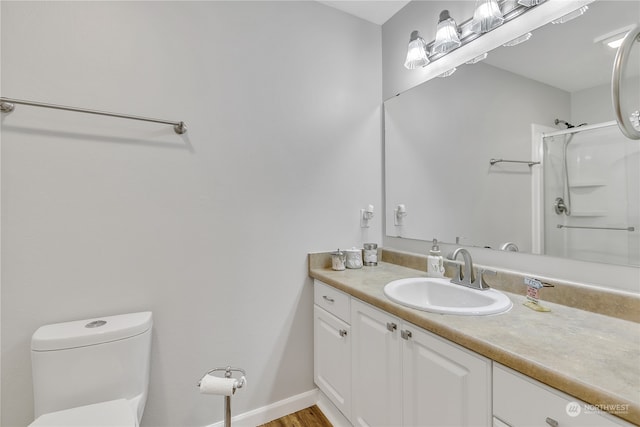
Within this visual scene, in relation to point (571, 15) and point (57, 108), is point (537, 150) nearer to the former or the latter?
point (571, 15)

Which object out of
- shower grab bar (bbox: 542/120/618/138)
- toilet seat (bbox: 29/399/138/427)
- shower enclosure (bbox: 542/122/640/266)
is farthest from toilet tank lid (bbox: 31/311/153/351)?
shower grab bar (bbox: 542/120/618/138)

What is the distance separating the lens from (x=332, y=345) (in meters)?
1.56

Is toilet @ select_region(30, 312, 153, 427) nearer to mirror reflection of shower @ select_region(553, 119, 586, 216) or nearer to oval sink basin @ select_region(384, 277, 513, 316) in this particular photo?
oval sink basin @ select_region(384, 277, 513, 316)

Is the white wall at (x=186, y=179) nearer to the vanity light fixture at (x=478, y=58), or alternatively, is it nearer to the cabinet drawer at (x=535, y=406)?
the vanity light fixture at (x=478, y=58)

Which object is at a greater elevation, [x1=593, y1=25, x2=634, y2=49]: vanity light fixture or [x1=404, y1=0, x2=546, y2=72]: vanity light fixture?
[x1=404, y1=0, x2=546, y2=72]: vanity light fixture

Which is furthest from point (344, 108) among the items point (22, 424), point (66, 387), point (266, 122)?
point (22, 424)

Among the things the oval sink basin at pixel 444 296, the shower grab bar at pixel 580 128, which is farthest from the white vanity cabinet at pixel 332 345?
the shower grab bar at pixel 580 128

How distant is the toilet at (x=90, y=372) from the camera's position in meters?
1.01

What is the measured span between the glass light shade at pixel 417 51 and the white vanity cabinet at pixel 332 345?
1.41 metres

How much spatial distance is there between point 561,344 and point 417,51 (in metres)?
1.59

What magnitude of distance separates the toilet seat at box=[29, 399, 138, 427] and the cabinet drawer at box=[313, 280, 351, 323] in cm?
93

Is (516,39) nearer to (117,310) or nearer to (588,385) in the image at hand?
(588,385)

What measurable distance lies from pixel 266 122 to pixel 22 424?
1.70m

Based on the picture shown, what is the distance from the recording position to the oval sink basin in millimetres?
1029
